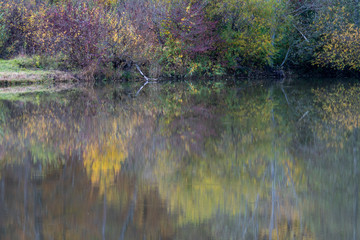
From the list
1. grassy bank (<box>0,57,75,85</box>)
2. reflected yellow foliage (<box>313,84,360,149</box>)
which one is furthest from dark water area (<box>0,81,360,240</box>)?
grassy bank (<box>0,57,75,85</box>)

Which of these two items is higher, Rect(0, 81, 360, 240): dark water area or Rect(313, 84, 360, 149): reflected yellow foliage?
Rect(313, 84, 360, 149): reflected yellow foliage

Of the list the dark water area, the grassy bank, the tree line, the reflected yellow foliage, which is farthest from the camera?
the tree line

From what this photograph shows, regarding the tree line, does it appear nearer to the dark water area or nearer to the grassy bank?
the grassy bank

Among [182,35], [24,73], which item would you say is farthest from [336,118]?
[182,35]

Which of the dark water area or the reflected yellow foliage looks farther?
the reflected yellow foliage

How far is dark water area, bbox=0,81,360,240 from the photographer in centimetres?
455

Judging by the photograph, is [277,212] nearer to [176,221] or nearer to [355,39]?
[176,221]

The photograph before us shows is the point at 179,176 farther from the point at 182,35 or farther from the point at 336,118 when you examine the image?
the point at 182,35

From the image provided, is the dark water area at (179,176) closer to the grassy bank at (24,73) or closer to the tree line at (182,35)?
the grassy bank at (24,73)

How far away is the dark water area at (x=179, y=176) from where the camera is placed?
4.55 metres

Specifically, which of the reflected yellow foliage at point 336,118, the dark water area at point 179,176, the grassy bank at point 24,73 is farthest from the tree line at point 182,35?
the dark water area at point 179,176

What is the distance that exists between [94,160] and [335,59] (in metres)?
25.8

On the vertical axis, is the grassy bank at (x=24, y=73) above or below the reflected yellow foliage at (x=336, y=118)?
above

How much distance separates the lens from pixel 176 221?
466 centimetres
